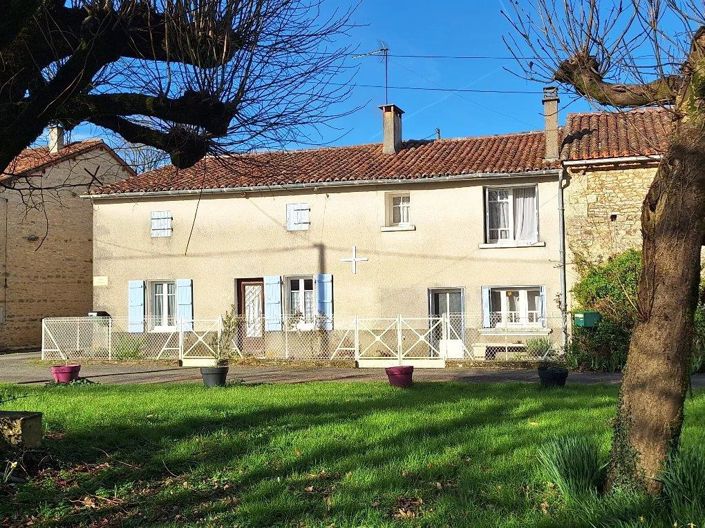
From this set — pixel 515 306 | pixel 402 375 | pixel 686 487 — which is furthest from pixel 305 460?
pixel 515 306

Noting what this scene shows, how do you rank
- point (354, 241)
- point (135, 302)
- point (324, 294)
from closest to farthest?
point (354, 241), point (324, 294), point (135, 302)

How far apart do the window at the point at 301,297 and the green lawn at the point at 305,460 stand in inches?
390

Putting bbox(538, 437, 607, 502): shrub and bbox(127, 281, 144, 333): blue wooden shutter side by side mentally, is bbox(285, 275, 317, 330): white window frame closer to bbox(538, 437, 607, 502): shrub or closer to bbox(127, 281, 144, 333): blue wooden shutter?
bbox(127, 281, 144, 333): blue wooden shutter

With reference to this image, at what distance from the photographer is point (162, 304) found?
2102 cm

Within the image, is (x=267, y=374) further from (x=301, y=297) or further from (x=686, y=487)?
(x=686, y=487)

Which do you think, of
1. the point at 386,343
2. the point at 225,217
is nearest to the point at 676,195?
the point at 386,343

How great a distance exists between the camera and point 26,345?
2408 centimetres

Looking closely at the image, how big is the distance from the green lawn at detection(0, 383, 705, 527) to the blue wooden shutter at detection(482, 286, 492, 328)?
8.01 metres

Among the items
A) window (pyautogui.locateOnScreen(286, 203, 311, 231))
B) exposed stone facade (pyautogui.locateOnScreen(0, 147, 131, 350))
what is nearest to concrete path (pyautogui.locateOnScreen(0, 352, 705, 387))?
window (pyautogui.locateOnScreen(286, 203, 311, 231))

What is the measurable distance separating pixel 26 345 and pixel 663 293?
77.5 feet

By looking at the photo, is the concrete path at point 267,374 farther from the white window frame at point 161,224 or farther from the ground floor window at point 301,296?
the white window frame at point 161,224

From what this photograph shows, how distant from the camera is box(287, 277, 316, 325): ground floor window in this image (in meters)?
19.8

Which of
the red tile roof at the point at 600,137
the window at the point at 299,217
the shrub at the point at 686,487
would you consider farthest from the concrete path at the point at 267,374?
the shrub at the point at 686,487

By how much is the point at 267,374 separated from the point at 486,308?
596 centimetres
